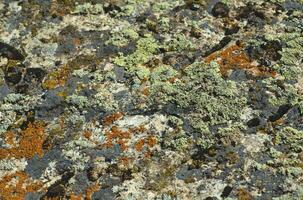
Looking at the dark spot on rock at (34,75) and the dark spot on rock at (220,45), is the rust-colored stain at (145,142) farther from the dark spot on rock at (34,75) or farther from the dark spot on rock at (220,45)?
the dark spot on rock at (34,75)

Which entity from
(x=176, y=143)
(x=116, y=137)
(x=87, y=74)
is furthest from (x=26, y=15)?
(x=176, y=143)

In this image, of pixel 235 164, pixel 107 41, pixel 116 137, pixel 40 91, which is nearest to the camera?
pixel 235 164

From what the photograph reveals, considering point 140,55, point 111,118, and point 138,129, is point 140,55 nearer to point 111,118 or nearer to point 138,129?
point 111,118

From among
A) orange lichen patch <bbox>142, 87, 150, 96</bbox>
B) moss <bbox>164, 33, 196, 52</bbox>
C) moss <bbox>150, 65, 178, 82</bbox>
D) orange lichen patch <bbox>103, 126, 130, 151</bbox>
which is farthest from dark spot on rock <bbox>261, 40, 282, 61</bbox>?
orange lichen patch <bbox>103, 126, 130, 151</bbox>

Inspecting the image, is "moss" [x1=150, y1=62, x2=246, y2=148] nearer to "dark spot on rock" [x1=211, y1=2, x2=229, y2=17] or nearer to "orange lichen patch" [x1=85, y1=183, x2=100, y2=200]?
"orange lichen patch" [x1=85, y1=183, x2=100, y2=200]

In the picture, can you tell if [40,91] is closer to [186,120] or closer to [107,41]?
[107,41]

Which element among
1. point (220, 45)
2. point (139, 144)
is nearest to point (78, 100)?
point (139, 144)
